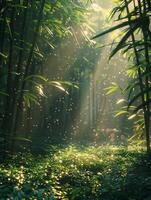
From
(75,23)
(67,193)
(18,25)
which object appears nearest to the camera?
(67,193)

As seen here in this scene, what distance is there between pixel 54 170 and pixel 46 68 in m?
4.27

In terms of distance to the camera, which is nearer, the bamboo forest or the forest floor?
the forest floor

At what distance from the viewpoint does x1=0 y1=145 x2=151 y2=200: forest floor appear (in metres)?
3.83

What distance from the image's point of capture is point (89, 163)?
18.0ft

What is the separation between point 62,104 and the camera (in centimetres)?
1072

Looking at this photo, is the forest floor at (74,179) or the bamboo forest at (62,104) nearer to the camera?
the forest floor at (74,179)

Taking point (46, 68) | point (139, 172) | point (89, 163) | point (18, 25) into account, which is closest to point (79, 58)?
point (46, 68)

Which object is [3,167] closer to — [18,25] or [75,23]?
[18,25]

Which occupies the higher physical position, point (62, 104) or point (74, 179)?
point (62, 104)

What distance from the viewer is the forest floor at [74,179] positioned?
3.83 m

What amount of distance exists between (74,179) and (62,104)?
6223mm

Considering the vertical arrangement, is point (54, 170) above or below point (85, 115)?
below

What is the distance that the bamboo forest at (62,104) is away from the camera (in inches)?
163

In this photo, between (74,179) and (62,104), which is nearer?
(74,179)
